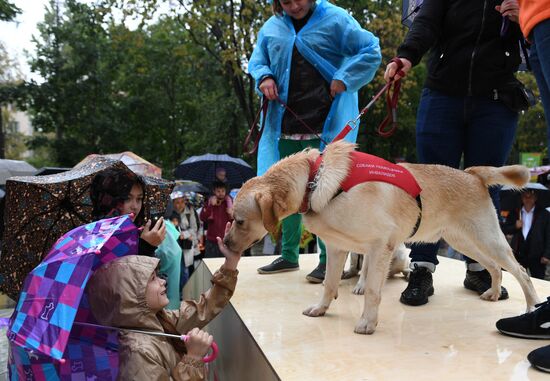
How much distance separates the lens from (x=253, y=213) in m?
2.49

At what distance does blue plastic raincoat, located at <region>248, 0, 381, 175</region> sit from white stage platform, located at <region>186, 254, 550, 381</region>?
1.31 m

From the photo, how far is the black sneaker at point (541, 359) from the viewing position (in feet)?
6.43

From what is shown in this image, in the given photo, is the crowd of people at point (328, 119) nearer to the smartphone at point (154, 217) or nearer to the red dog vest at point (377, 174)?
the smartphone at point (154, 217)

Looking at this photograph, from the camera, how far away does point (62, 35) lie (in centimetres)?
2094

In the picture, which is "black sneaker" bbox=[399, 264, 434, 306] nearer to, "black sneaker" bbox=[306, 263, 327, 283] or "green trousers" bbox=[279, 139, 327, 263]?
"black sneaker" bbox=[306, 263, 327, 283]

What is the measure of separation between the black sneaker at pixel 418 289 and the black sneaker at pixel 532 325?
2.27ft

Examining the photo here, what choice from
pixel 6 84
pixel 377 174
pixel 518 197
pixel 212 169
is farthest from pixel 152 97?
pixel 377 174

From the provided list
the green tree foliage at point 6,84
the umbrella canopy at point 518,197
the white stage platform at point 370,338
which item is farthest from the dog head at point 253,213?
the green tree foliage at point 6,84

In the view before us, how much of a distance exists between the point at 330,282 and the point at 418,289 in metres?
0.69

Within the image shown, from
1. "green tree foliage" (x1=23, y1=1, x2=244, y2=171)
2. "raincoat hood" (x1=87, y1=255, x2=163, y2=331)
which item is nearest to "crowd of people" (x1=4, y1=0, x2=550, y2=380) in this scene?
"raincoat hood" (x1=87, y1=255, x2=163, y2=331)

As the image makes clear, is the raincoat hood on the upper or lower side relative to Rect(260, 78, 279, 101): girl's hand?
lower

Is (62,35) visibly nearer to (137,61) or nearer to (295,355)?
(137,61)

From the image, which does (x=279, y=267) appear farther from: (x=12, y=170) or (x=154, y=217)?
(x=12, y=170)

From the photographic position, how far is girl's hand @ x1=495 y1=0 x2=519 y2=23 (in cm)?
271
